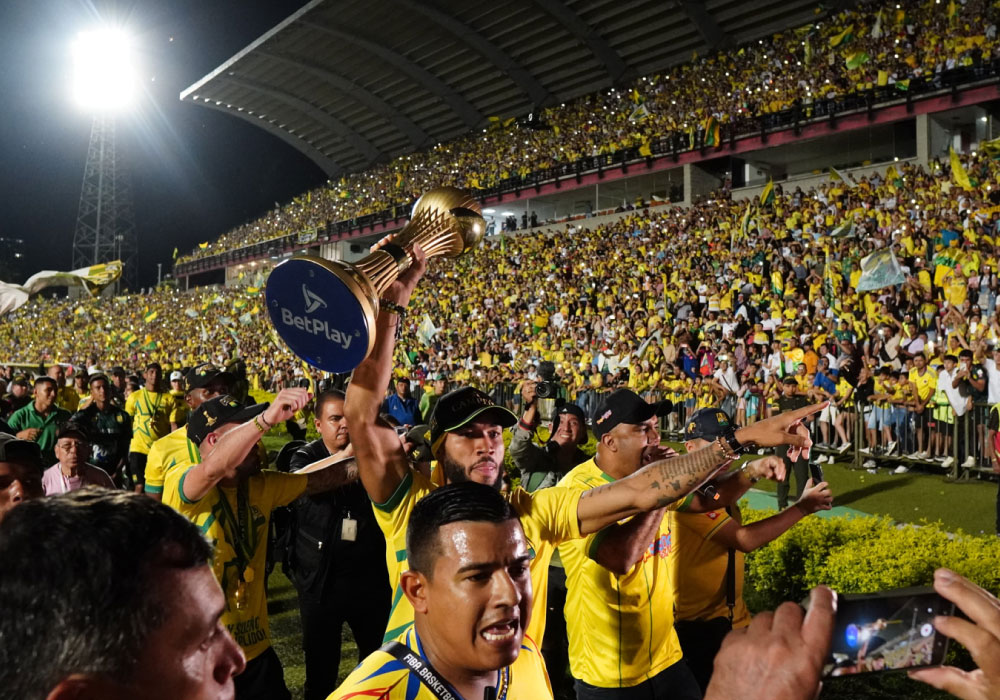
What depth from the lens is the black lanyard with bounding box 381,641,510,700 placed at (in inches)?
70.9

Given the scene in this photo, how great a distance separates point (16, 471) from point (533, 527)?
2063mm

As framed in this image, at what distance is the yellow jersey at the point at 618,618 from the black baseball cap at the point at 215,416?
1501 millimetres

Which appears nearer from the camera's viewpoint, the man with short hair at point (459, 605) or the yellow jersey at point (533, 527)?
the man with short hair at point (459, 605)

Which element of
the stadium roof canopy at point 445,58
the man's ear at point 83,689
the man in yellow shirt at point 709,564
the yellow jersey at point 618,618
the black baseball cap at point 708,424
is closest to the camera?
the man's ear at point 83,689

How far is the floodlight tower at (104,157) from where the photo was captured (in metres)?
50.1

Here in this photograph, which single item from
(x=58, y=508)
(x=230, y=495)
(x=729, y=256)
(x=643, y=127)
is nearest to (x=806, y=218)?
(x=729, y=256)

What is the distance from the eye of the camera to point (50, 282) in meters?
14.9

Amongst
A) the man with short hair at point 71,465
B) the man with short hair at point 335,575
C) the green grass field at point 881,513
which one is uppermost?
the man with short hair at point 71,465

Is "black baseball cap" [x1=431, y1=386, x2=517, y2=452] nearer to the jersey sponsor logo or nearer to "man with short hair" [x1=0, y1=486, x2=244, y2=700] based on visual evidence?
the jersey sponsor logo

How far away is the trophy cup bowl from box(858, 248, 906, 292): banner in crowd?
12.5m

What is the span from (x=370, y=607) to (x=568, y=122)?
106 feet

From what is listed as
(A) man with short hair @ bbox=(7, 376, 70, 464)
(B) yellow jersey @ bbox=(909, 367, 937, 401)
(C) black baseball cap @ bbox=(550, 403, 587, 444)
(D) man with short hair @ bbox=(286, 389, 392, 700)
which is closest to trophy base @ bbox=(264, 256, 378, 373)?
(D) man with short hair @ bbox=(286, 389, 392, 700)

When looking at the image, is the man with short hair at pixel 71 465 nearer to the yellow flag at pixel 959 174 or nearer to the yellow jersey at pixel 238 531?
the yellow jersey at pixel 238 531

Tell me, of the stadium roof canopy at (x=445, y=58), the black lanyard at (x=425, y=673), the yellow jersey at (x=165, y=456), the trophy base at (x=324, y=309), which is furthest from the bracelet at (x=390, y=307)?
the stadium roof canopy at (x=445, y=58)
